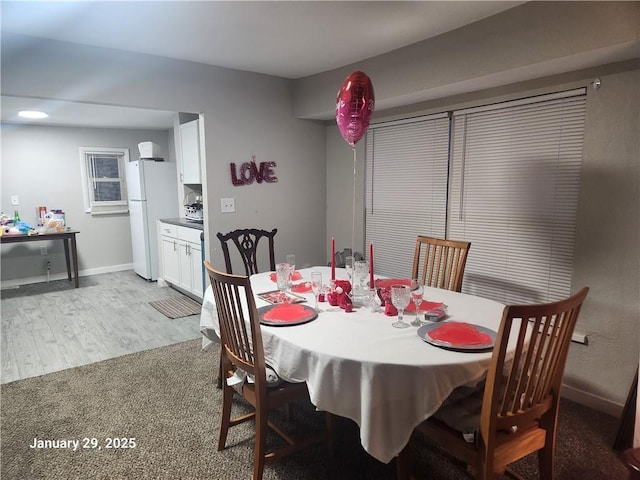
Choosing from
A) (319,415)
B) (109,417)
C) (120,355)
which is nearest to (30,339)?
(120,355)

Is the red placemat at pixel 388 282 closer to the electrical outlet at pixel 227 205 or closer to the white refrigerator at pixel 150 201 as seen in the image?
the electrical outlet at pixel 227 205

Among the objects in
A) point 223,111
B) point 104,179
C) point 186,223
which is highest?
point 223,111

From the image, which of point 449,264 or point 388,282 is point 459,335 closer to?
point 388,282

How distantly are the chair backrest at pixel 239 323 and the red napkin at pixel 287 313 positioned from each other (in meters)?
0.11

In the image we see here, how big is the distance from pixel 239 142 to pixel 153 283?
2.84 meters

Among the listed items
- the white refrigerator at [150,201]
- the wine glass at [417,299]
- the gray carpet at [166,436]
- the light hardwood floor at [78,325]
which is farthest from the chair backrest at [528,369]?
the white refrigerator at [150,201]

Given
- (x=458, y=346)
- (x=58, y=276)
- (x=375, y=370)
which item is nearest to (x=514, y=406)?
(x=458, y=346)

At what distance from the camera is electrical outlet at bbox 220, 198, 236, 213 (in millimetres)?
3367

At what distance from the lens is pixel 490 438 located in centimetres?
131

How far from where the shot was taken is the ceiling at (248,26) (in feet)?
6.80

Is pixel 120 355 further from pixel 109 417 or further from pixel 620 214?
pixel 620 214

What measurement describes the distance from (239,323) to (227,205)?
185 centimetres

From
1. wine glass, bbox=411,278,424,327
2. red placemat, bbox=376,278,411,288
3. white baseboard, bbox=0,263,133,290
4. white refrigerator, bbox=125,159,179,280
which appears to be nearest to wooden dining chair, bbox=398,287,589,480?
wine glass, bbox=411,278,424,327

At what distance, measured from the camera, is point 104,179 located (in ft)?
19.2
